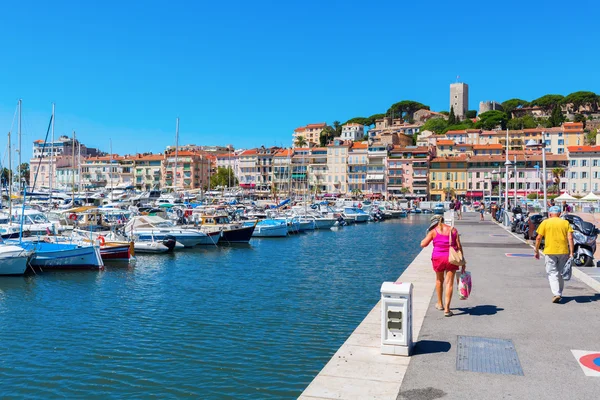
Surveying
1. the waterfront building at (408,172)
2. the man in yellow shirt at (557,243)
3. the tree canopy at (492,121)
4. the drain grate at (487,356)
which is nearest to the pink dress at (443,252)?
the drain grate at (487,356)

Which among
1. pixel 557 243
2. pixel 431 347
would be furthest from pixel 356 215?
pixel 431 347

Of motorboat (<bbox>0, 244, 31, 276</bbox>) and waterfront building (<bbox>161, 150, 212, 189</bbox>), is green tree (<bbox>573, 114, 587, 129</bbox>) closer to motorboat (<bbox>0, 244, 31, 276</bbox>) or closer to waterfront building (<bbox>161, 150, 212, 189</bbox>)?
waterfront building (<bbox>161, 150, 212, 189</bbox>)

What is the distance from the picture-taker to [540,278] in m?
15.9

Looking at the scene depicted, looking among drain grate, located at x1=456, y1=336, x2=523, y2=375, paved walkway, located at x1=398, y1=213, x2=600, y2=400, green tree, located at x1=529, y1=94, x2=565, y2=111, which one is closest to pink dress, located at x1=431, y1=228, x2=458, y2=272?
paved walkway, located at x1=398, y1=213, x2=600, y2=400

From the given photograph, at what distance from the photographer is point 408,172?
415 ft

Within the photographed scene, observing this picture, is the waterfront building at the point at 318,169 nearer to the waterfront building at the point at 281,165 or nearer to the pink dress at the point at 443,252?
the waterfront building at the point at 281,165

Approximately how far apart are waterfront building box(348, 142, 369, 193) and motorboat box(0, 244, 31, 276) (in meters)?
109

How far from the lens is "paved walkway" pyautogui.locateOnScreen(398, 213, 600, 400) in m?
7.05

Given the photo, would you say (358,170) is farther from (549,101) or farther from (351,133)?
(549,101)

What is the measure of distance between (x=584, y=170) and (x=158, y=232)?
9721 cm

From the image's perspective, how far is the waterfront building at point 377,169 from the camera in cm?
12912

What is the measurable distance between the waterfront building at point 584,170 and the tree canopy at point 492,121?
58.9 metres

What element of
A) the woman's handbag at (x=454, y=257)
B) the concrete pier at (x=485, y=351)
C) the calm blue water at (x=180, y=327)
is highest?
the woman's handbag at (x=454, y=257)

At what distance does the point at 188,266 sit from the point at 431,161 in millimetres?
101899
